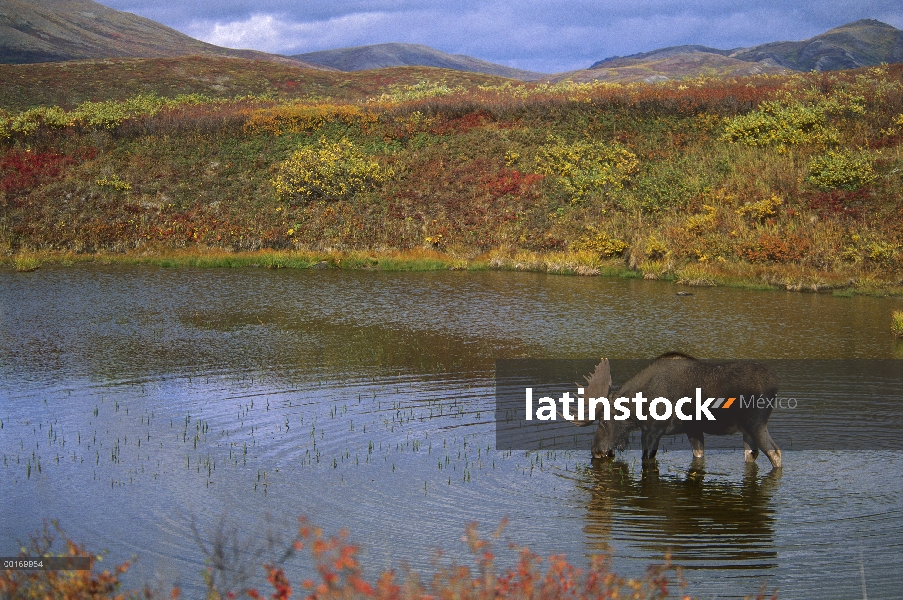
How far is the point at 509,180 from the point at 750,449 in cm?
3666

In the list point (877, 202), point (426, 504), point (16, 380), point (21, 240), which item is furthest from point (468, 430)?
point (21, 240)

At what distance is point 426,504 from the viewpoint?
12.5 meters

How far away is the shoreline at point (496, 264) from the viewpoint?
35094 millimetres

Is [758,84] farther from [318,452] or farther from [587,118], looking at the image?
[318,452]

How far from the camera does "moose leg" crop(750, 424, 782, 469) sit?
13.7 meters

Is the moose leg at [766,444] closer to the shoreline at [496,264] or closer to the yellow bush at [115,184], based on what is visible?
the shoreline at [496,264]

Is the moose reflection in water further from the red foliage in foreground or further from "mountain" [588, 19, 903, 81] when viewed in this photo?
"mountain" [588, 19, 903, 81]

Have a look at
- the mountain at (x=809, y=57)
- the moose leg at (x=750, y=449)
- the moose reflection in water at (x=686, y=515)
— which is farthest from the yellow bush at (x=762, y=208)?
the mountain at (x=809, y=57)

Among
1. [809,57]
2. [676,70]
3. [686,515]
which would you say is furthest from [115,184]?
[809,57]

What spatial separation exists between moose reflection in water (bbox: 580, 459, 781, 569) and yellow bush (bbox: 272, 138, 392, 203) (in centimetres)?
3873

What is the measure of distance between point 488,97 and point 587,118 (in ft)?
31.6

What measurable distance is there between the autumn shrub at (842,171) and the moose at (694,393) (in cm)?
3178

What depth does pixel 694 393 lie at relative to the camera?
13.7 metres

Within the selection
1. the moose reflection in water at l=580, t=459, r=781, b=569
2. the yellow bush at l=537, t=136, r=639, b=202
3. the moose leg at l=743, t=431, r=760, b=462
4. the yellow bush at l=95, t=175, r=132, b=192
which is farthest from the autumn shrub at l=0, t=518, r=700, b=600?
the yellow bush at l=95, t=175, r=132, b=192
